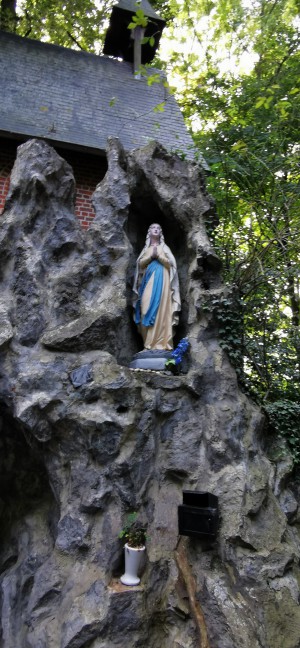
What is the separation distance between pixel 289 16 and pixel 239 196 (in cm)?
323

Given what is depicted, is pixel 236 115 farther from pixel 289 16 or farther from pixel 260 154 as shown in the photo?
pixel 289 16

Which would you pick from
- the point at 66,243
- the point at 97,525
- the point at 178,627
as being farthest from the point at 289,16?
the point at 178,627

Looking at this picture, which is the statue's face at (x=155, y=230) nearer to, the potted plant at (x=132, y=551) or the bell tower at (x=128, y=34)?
the potted plant at (x=132, y=551)

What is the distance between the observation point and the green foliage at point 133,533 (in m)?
5.02

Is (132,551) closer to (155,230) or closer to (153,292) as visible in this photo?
(153,292)

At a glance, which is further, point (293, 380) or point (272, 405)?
point (293, 380)

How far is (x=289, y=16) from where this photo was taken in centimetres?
613

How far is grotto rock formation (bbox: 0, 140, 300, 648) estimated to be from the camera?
4.80 metres

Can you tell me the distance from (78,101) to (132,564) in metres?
9.26

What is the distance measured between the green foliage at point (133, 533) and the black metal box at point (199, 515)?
0.45 m

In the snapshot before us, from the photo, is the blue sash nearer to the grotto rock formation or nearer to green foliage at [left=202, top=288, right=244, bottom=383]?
the grotto rock formation

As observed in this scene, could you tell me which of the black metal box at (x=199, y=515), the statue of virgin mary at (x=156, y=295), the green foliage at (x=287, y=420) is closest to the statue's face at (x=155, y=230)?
the statue of virgin mary at (x=156, y=295)

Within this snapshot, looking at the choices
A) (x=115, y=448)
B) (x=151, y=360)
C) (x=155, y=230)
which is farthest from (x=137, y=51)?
(x=115, y=448)

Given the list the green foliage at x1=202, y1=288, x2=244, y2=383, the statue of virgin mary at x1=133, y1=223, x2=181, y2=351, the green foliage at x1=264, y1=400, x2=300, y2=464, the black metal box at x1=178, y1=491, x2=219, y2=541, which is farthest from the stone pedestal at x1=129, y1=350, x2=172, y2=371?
the black metal box at x1=178, y1=491, x2=219, y2=541
